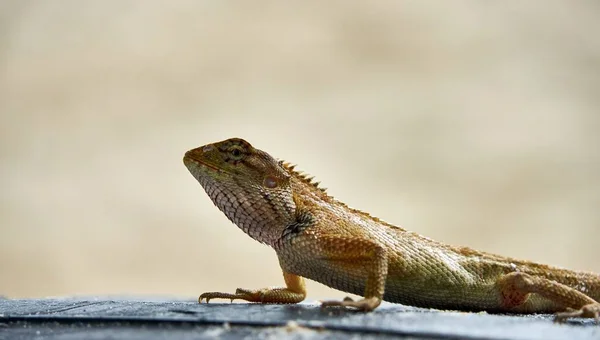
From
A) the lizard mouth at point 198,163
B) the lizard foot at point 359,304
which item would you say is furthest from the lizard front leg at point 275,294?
the lizard foot at point 359,304

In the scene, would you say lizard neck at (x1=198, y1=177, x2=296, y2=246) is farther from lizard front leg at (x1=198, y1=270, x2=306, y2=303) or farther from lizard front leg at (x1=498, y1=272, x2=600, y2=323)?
lizard front leg at (x1=498, y1=272, x2=600, y2=323)

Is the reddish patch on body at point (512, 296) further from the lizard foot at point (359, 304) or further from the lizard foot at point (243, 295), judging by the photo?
the lizard foot at point (243, 295)

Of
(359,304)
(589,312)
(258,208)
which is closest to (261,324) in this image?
(359,304)

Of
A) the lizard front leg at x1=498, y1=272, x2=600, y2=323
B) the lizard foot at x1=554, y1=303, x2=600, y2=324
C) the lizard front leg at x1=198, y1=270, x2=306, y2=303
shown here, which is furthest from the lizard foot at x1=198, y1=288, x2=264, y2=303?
the lizard foot at x1=554, y1=303, x2=600, y2=324

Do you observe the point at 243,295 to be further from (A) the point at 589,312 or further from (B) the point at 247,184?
(A) the point at 589,312

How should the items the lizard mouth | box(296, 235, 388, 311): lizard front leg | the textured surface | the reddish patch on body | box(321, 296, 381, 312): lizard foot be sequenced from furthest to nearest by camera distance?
the reddish patch on body → the lizard mouth → box(296, 235, 388, 311): lizard front leg → box(321, 296, 381, 312): lizard foot → the textured surface

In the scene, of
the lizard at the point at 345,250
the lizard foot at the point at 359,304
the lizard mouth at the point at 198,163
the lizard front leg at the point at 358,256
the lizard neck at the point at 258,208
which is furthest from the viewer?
the lizard mouth at the point at 198,163

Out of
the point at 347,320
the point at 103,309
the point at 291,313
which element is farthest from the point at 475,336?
the point at 103,309

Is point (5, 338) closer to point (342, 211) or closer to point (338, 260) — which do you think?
point (338, 260)
